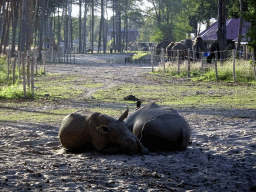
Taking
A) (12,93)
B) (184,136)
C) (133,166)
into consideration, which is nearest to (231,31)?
(12,93)

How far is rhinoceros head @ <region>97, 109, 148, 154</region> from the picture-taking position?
7008 millimetres

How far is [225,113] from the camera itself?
12266 millimetres

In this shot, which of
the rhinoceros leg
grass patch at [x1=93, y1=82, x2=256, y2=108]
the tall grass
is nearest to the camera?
the rhinoceros leg

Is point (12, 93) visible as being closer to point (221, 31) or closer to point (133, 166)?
point (133, 166)

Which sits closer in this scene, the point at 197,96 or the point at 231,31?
the point at 197,96

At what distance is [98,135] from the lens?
288 inches

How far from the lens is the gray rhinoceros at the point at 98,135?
7.05 metres

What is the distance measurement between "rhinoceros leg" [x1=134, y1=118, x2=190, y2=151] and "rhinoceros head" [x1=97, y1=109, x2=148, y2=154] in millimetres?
401

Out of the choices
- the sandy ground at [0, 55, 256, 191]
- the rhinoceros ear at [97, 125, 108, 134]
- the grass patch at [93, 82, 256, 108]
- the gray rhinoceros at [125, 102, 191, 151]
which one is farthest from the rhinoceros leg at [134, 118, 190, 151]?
the grass patch at [93, 82, 256, 108]

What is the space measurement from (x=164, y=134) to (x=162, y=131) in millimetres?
65

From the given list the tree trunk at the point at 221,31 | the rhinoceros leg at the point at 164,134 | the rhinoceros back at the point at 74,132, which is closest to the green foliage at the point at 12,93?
the rhinoceros back at the point at 74,132

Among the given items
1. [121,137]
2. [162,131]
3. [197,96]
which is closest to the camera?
[121,137]

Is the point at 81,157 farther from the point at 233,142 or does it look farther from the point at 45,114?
the point at 45,114

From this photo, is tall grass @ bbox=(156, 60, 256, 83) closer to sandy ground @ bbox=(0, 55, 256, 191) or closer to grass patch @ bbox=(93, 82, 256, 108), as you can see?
grass patch @ bbox=(93, 82, 256, 108)
